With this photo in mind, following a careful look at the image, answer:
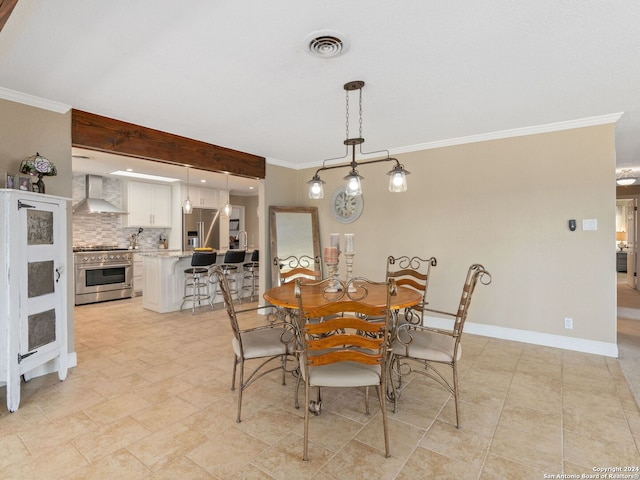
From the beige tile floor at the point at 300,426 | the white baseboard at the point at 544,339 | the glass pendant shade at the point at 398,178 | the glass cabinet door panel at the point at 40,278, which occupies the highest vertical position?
the glass pendant shade at the point at 398,178

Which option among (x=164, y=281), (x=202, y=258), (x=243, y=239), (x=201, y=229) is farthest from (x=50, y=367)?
(x=243, y=239)

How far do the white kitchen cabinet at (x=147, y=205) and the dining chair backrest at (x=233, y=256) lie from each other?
7.84ft

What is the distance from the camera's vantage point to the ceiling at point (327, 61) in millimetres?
1692

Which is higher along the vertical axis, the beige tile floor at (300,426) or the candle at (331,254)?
the candle at (331,254)

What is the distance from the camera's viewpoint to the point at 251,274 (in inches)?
245

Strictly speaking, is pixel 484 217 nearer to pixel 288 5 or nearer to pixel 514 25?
pixel 514 25

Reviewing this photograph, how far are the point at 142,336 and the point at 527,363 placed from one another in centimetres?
418

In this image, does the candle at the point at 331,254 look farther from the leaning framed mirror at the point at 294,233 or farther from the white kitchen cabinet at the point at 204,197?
the white kitchen cabinet at the point at 204,197

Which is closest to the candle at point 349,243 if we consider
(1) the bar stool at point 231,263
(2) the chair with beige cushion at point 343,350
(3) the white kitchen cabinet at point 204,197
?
(2) the chair with beige cushion at point 343,350

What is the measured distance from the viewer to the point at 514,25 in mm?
1787

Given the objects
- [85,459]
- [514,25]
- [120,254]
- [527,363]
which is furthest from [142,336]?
[514,25]

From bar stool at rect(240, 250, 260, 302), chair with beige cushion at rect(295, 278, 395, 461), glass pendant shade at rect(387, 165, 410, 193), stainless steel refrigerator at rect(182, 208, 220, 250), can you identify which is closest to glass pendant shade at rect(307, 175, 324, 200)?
glass pendant shade at rect(387, 165, 410, 193)

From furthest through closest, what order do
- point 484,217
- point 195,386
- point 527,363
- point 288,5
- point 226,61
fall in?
point 484,217, point 527,363, point 195,386, point 226,61, point 288,5

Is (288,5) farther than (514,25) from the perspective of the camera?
No
